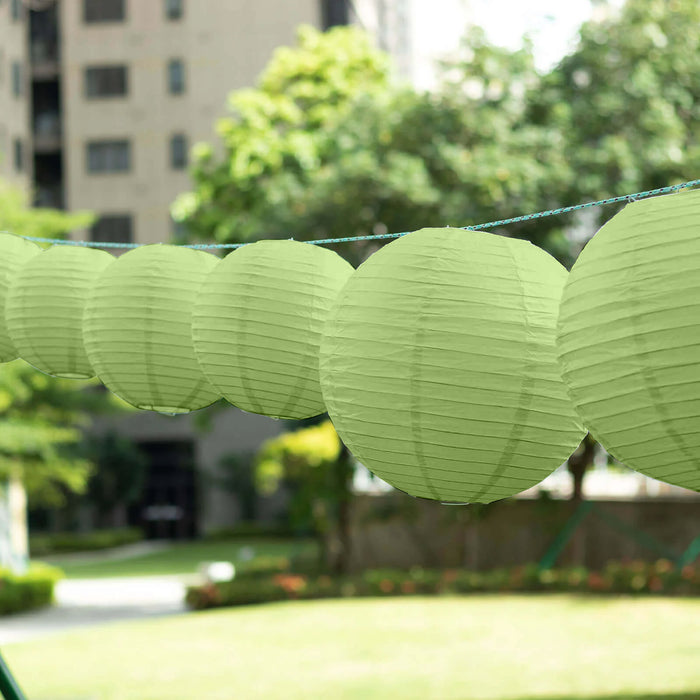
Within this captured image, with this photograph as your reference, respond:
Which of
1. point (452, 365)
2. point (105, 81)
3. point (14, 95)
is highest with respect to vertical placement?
point (105, 81)

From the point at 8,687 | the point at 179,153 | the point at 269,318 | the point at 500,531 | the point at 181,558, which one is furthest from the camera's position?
the point at 179,153

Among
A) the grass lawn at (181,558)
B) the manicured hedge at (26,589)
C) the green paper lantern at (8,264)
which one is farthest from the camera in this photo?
the grass lawn at (181,558)

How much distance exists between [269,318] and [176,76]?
3300 centimetres

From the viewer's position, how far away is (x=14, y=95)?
32.6m

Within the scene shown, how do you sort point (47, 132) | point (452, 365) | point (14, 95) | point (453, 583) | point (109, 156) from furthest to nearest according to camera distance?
point (47, 132), point (109, 156), point (14, 95), point (453, 583), point (452, 365)

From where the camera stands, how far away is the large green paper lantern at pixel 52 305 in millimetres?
4094

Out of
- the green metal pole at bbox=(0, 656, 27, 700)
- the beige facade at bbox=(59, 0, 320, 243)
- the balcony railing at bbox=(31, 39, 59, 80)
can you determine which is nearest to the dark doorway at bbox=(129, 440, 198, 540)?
the beige facade at bbox=(59, 0, 320, 243)

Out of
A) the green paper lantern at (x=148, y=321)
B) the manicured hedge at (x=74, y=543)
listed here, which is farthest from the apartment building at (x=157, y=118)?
the green paper lantern at (x=148, y=321)

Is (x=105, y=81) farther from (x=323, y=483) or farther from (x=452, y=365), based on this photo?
(x=452, y=365)

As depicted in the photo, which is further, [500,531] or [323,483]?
[323,483]

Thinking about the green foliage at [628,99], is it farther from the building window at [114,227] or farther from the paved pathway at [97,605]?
the building window at [114,227]

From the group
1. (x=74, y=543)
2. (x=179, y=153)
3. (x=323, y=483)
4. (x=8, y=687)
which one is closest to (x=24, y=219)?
(x=323, y=483)

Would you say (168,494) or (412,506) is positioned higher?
(412,506)

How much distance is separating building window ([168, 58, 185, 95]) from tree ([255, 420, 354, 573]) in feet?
61.9
